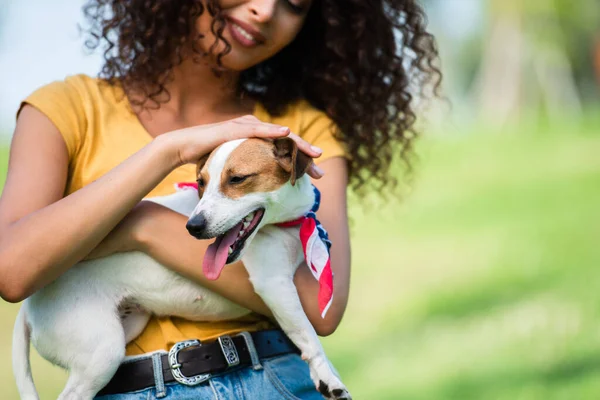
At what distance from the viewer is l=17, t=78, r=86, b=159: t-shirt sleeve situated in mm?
2223

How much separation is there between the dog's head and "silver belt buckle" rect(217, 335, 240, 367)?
0.71ft

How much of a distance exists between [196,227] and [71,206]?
312 mm

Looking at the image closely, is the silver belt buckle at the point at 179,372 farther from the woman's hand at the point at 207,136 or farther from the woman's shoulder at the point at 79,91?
the woman's shoulder at the point at 79,91

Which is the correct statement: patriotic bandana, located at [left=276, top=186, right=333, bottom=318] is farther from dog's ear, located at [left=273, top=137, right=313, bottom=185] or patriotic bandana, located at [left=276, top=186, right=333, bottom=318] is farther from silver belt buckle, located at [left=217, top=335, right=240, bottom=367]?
silver belt buckle, located at [left=217, top=335, right=240, bottom=367]

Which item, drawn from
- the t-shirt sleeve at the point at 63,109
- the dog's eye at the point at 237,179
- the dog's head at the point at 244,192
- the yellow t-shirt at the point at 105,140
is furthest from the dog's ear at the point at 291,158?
the t-shirt sleeve at the point at 63,109

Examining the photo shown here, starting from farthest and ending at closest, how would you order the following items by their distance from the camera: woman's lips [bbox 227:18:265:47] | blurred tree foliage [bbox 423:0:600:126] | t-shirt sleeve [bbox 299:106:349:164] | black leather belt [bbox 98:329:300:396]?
blurred tree foliage [bbox 423:0:600:126], t-shirt sleeve [bbox 299:106:349:164], woman's lips [bbox 227:18:265:47], black leather belt [bbox 98:329:300:396]

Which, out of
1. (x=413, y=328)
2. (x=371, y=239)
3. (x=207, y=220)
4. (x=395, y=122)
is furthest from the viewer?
(x=371, y=239)

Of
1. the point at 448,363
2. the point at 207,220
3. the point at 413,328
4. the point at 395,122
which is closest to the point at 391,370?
the point at 448,363

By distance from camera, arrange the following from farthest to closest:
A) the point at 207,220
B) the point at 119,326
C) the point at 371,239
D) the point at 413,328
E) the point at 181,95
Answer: the point at 371,239 < the point at 413,328 < the point at 181,95 < the point at 119,326 < the point at 207,220

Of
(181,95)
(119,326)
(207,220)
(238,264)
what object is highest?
(181,95)

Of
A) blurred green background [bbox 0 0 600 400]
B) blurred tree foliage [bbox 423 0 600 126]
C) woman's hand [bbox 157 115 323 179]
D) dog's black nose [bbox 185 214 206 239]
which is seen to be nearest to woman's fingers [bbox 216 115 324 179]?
woman's hand [bbox 157 115 323 179]

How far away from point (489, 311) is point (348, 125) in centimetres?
346

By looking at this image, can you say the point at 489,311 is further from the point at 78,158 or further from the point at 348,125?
the point at 78,158

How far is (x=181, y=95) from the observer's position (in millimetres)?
2633
